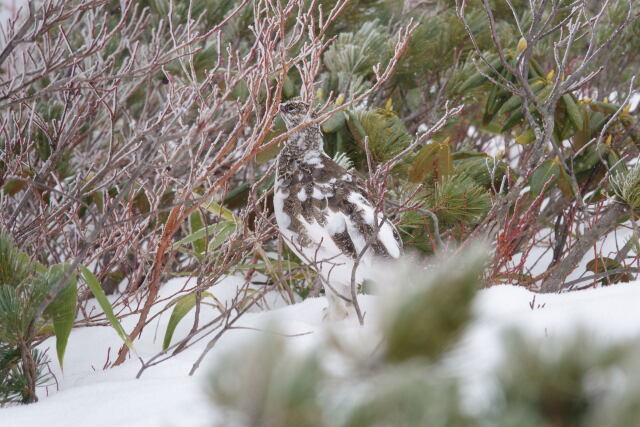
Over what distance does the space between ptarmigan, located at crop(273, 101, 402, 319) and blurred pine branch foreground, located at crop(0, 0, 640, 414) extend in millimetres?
84

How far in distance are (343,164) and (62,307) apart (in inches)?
43.7

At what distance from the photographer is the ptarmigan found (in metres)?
2.03

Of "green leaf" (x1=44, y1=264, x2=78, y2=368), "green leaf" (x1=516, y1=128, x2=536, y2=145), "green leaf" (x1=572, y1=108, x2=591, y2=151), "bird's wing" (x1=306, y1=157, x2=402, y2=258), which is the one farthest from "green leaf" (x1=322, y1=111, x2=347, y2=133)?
"green leaf" (x1=44, y1=264, x2=78, y2=368)

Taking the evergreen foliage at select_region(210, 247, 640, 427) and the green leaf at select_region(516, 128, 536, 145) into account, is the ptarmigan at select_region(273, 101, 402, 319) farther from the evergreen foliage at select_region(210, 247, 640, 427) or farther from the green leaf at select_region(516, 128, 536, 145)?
the evergreen foliage at select_region(210, 247, 640, 427)

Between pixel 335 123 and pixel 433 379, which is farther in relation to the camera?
pixel 335 123

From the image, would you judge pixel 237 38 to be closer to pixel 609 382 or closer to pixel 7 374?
pixel 7 374

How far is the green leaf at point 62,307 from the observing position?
154 cm

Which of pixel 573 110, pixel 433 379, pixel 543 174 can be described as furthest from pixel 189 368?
pixel 573 110

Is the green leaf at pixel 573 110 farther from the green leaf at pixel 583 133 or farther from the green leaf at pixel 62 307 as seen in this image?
the green leaf at pixel 62 307

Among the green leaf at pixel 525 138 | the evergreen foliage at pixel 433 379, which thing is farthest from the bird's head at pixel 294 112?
the evergreen foliage at pixel 433 379

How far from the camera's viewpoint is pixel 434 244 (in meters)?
2.22

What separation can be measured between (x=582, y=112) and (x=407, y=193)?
0.67 metres

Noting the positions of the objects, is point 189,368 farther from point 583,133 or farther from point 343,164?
point 583,133

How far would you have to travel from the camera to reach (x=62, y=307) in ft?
5.11
